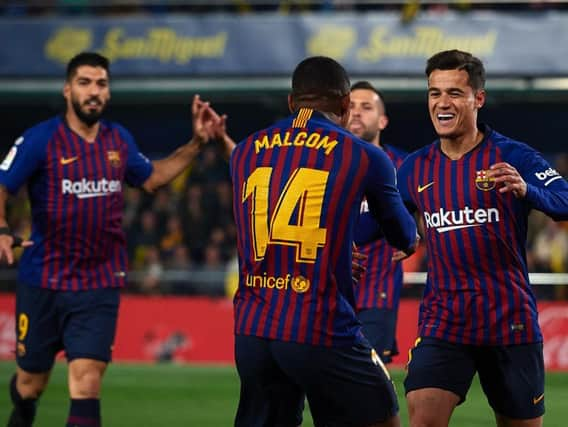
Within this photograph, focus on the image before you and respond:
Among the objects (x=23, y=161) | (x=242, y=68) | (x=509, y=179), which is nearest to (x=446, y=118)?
(x=509, y=179)

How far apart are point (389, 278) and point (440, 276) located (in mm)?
2492

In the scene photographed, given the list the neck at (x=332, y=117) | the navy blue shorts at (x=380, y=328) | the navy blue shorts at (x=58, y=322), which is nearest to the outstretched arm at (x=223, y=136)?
the navy blue shorts at (x=58, y=322)

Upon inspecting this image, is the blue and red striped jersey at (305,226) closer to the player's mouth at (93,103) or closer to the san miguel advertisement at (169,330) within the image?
the player's mouth at (93,103)

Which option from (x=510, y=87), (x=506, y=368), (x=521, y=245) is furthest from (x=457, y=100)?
(x=510, y=87)

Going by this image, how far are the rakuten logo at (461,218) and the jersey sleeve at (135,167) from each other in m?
2.79

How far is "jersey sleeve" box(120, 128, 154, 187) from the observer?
8.39 meters

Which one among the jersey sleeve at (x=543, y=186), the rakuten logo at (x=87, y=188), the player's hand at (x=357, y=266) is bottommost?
the player's hand at (x=357, y=266)

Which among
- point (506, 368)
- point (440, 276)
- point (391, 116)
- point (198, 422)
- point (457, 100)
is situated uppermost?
point (391, 116)

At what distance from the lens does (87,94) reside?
27.0 feet

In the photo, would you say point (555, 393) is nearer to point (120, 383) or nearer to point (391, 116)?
point (120, 383)

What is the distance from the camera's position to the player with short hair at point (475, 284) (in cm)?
603

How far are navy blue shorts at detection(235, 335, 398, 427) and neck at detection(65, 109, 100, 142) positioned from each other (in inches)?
136

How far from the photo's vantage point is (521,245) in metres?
6.12

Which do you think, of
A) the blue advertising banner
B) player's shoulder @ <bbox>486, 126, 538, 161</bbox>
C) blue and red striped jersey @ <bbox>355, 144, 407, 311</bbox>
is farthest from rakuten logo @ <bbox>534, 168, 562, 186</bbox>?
the blue advertising banner
